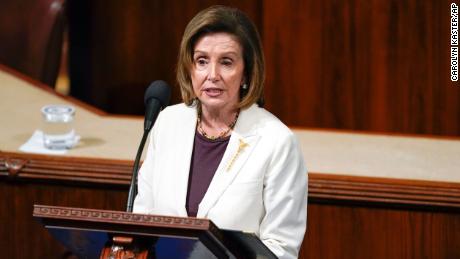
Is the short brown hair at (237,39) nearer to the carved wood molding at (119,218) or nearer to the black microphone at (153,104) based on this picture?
the black microphone at (153,104)

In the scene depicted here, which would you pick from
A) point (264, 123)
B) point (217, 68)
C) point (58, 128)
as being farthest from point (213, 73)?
point (58, 128)

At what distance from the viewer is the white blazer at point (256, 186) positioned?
242 centimetres

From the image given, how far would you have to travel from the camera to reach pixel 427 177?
325 centimetres

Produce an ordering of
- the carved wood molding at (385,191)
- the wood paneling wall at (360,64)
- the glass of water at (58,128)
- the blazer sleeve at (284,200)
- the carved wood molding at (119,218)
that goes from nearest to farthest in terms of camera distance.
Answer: the carved wood molding at (119,218)
the blazer sleeve at (284,200)
the carved wood molding at (385,191)
the glass of water at (58,128)
the wood paneling wall at (360,64)

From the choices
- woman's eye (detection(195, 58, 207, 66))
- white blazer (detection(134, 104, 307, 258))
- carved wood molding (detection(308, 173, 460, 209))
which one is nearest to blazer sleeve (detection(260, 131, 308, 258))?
white blazer (detection(134, 104, 307, 258))

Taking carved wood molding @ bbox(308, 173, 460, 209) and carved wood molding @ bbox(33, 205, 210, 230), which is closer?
carved wood molding @ bbox(33, 205, 210, 230)

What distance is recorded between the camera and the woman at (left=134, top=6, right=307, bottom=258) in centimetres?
243

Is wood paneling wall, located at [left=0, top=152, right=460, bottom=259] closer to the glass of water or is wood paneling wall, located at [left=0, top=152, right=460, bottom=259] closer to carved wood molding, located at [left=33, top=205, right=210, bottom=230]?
the glass of water

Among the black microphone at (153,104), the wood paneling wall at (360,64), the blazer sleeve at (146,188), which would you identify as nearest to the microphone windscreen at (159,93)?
the black microphone at (153,104)

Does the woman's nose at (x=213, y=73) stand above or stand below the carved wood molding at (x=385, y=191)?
above

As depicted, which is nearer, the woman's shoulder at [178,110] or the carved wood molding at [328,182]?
the woman's shoulder at [178,110]

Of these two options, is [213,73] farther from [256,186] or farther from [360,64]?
[360,64]

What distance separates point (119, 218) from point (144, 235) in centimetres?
6

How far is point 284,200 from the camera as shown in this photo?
241 cm
